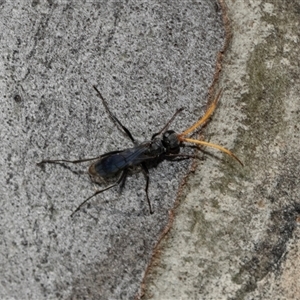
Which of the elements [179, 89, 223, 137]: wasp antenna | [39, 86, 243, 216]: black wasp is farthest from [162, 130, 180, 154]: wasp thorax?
[179, 89, 223, 137]: wasp antenna

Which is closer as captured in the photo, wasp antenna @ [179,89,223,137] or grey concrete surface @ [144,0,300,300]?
grey concrete surface @ [144,0,300,300]

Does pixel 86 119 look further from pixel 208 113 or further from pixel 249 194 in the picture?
pixel 249 194

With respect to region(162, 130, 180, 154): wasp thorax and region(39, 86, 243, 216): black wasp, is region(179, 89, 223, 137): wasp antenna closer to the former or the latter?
region(39, 86, 243, 216): black wasp

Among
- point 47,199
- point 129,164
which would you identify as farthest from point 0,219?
point 129,164

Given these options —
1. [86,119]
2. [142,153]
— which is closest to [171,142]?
[142,153]

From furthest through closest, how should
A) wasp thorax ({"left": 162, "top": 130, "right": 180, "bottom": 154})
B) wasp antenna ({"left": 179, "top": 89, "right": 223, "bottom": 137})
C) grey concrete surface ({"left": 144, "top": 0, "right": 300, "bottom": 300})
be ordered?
wasp thorax ({"left": 162, "top": 130, "right": 180, "bottom": 154}) → wasp antenna ({"left": 179, "top": 89, "right": 223, "bottom": 137}) → grey concrete surface ({"left": 144, "top": 0, "right": 300, "bottom": 300})

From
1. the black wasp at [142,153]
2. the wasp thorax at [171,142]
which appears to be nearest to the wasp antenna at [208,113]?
the black wasp at [142,153]

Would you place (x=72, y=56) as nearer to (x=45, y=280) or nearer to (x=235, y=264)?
(x=45, y=280)
